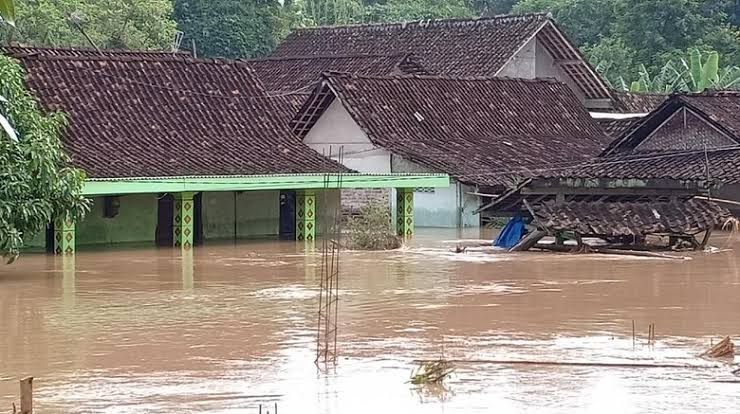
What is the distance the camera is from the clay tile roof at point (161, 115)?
1052 inches

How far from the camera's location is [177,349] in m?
13.8

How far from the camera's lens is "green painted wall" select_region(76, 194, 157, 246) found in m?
27.1

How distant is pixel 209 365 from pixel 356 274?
9.31 m

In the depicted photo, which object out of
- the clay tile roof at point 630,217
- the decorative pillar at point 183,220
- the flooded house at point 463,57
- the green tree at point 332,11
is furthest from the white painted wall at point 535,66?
the green tree at point 332,11

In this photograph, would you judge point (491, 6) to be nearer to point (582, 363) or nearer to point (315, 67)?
point (315, 67)

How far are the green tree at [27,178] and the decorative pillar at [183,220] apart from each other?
14.9 feet

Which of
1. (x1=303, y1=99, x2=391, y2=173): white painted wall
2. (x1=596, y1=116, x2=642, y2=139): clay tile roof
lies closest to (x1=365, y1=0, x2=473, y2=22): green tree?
(x1=596, y1=116, x2=642, y2=139): clay tile roof

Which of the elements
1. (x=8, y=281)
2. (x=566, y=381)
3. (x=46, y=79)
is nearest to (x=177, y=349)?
(x=566, y=381)

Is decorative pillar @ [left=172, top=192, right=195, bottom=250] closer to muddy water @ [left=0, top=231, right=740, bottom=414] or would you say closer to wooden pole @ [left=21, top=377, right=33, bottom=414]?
muddy water @ [left=0, top=231, right=740, bottom=414]

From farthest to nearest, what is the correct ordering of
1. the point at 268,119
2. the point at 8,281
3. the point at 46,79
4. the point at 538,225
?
1. the point at 268,119
2. the point at 46,79
3. the point at 538,225
4. the point at 8,281

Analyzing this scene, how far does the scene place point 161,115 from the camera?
28.6 meters

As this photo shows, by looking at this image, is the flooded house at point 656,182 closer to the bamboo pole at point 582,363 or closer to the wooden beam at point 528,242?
the wooden beam at point 528,242

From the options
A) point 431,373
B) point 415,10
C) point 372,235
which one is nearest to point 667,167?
point 372,235

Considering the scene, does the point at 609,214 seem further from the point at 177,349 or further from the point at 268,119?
the point at 177,349
